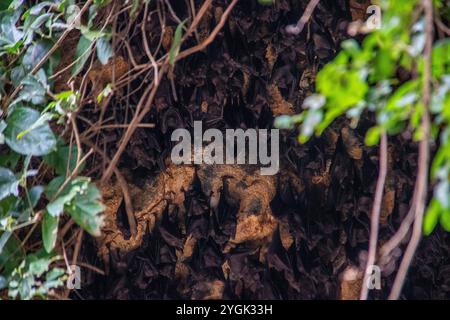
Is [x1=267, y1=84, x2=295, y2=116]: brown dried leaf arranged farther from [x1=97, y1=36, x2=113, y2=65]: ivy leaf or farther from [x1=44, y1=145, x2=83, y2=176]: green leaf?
Result: [x1=44, y1=145, x2=83, y2=176]: green leaf

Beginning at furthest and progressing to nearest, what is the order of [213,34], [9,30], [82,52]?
1. [9,30]
2. [82,52]
3. [213,34]

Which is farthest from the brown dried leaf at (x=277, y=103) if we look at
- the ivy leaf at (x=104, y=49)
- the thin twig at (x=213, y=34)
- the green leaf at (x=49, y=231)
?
the green leaf at (x=49, y=231)

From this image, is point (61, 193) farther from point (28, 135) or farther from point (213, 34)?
point (213, 34)

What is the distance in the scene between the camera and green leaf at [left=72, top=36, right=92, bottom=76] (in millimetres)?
1999

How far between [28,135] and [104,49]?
0.31m

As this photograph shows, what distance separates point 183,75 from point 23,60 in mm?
463

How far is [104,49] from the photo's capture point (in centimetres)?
198

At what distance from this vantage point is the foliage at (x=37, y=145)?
183cm

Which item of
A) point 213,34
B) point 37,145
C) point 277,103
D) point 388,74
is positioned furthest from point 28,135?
point 388,74

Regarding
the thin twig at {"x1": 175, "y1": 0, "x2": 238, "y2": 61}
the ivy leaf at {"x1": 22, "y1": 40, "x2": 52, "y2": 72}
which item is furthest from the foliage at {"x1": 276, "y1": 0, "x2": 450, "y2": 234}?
the ivy leaf at {"x1": 22, "y1": 40, "x2": 52, "y2": 72}

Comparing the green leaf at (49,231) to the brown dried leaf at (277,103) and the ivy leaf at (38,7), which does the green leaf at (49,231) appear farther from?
the brown dried leaf at (277,103)

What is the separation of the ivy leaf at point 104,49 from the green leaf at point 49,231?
441 millimetres
